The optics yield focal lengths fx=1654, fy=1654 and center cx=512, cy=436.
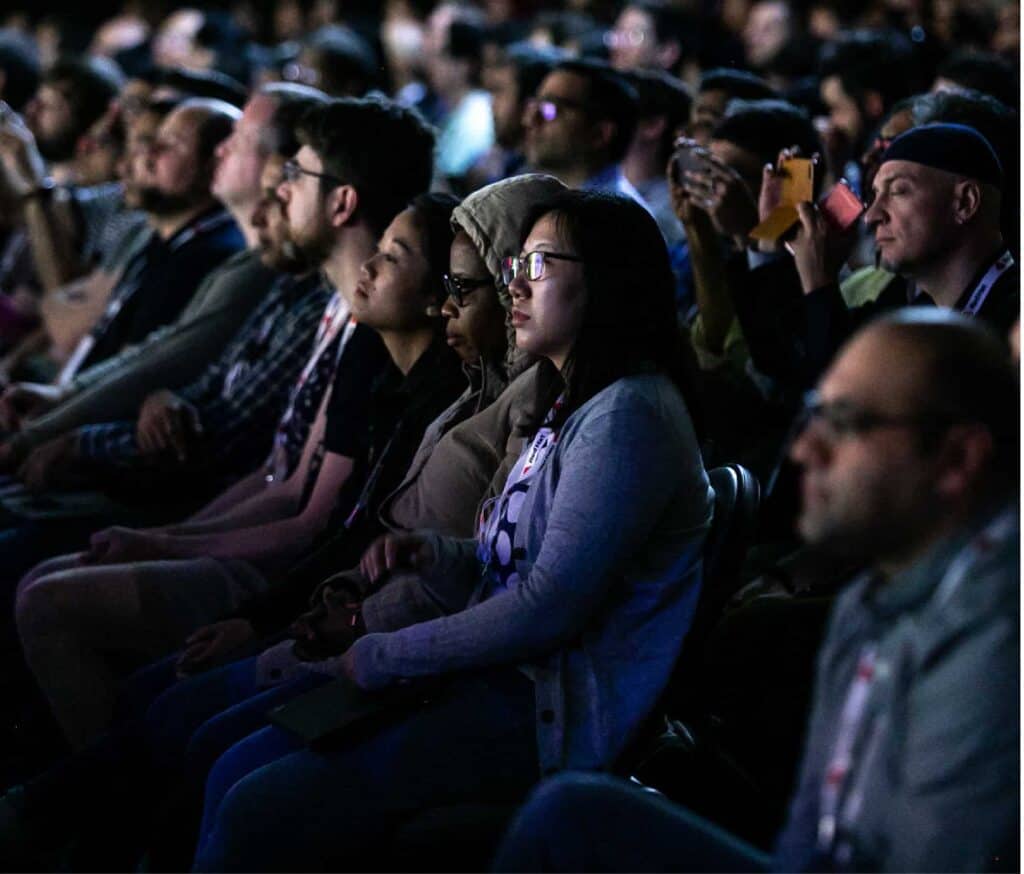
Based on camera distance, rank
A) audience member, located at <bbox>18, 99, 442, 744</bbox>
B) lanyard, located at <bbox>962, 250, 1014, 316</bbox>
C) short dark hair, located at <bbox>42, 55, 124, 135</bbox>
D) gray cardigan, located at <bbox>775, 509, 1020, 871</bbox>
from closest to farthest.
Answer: gray cardigan, located at <bbox>775, 509, 1020, 871</bbox> < lanyard, located at <bbox>962, 250, 1014, 316</bbox> < audience member, located at <bbox>18, 99, 442, 744</bbox> < short dark hair, located at <bbox>42, 55, 124, 135</bbox>

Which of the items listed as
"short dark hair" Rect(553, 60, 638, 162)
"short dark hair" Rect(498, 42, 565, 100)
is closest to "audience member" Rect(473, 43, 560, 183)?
"short dark hair" Rect(498, 42, 565, 100)

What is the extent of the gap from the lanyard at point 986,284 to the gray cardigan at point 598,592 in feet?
2.16

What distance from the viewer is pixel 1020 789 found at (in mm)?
1327

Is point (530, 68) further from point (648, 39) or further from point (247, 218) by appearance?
point (648, 39)

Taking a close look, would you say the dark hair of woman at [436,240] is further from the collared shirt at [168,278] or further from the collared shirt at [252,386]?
the collared shirt at [168,278]

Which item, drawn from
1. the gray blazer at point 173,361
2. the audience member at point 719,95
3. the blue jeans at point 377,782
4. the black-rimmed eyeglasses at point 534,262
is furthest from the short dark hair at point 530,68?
the blue jeans at point 377,782

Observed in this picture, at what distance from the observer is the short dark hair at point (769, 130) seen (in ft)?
11.4

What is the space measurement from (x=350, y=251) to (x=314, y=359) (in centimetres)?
22

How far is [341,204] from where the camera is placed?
3127mm

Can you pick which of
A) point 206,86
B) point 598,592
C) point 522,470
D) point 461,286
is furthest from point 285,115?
point 598,592

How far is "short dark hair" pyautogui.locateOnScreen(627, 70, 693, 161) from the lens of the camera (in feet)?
14.6

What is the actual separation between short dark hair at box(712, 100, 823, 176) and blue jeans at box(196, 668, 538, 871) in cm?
176

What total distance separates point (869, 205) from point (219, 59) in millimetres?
6016

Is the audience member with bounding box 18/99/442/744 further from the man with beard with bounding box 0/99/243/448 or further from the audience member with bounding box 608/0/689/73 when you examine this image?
the audience member with bounding box 608/0/689/73
